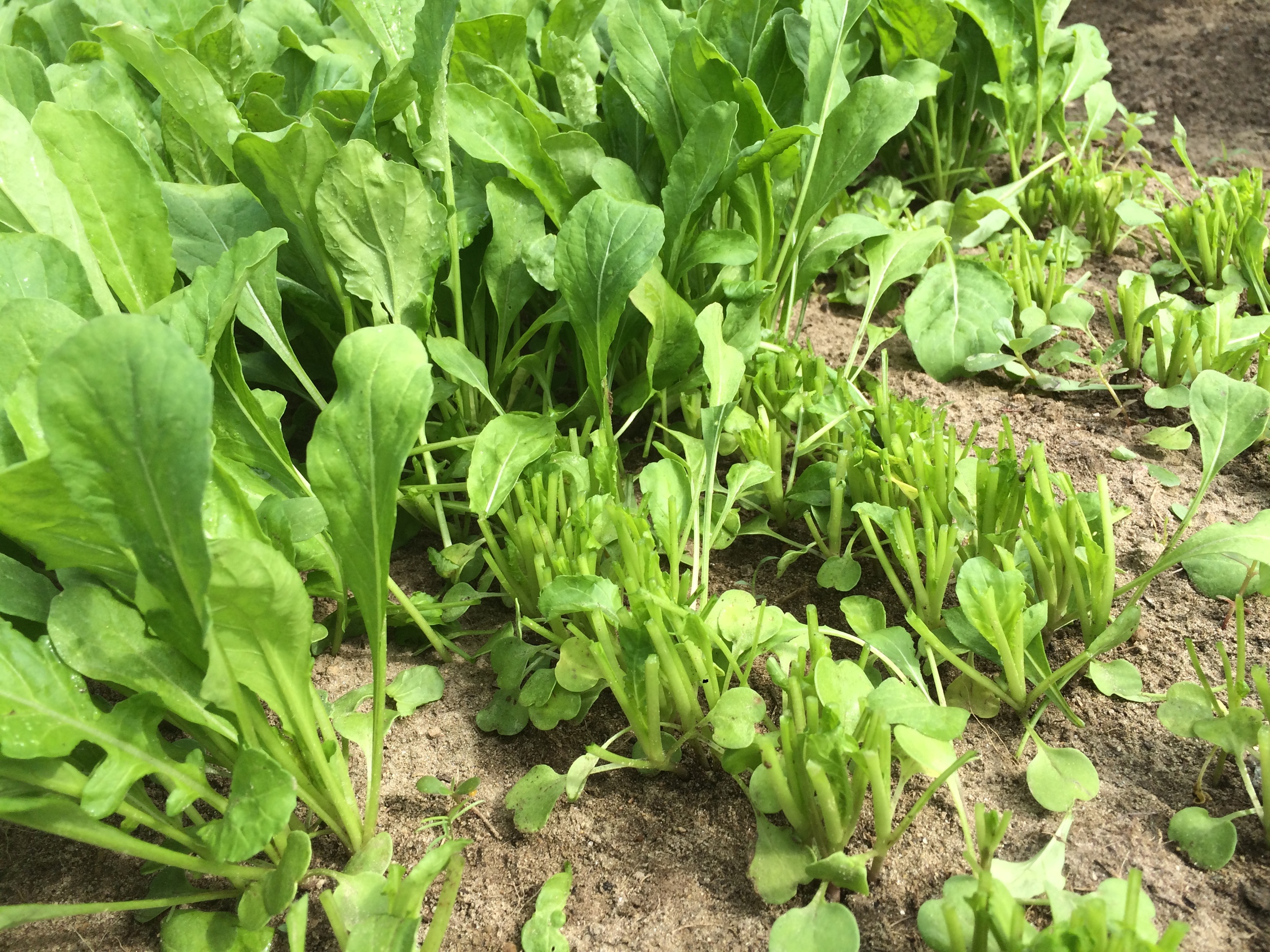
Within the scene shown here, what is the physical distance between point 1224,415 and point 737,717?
675 mm

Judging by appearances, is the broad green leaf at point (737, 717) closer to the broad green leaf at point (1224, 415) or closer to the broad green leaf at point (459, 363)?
the broad green leaf at point (459, 363)

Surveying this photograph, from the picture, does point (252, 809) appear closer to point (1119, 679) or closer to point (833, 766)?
point (833, 766)

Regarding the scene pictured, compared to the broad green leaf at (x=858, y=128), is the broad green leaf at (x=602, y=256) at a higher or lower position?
lower

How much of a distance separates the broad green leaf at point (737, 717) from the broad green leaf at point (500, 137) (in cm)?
66

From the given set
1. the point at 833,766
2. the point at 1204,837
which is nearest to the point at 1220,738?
the point at 1204,837

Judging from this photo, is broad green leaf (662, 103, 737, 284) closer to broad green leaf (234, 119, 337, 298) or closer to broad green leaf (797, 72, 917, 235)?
broad green leaf (797, 72, 917, 235)

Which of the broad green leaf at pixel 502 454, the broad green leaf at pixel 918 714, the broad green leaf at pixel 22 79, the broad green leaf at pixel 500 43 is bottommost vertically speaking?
the broad green leaf at pixel 918 714

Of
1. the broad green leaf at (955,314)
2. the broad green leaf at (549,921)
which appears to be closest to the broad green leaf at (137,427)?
the broad green leaf at (549,921)

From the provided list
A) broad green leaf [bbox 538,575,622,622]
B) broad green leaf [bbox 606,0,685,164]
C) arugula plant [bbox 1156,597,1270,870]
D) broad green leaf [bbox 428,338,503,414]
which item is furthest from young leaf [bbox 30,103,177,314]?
arugula plant [bbox 1156,597,1270,870]

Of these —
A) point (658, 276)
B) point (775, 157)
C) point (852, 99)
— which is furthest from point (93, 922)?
point (852, 99)

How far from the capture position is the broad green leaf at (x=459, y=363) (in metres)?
1.11

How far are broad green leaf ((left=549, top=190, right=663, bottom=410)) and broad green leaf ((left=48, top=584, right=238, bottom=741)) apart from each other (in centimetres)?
57

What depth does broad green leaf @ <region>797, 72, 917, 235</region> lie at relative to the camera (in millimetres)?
1245

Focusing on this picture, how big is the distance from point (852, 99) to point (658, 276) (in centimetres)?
39
